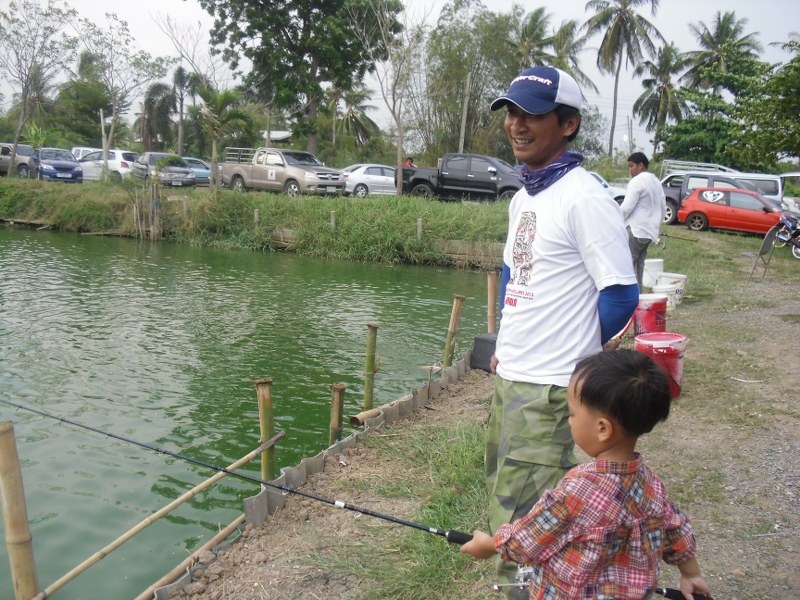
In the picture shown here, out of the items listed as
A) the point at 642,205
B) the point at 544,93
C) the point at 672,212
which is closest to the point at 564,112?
the point at 544,93

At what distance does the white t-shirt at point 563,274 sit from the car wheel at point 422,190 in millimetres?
19237

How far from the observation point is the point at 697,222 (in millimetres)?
18578

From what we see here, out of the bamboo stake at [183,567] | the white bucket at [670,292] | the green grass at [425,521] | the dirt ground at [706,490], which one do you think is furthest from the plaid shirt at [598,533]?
the white bucket at [670,292]

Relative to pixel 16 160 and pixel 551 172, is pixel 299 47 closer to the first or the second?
pixel 16 160

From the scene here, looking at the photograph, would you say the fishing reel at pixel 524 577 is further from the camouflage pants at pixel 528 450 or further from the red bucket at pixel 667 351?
the red bucket at pixel 667 351

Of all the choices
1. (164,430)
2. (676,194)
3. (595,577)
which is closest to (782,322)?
(164,430)

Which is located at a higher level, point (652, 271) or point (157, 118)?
point (157, 118)

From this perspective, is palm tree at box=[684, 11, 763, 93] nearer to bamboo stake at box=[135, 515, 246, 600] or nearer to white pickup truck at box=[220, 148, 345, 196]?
white pickup truck at box=[220, 148, 345, 196]

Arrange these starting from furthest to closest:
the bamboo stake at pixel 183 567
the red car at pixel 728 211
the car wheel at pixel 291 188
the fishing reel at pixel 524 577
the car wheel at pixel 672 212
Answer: the car wheel at pixel 291 188 < the car wheel at pixel 672 212 < the red car at pixel 728 211 < the bamboo stake at pixel 183 567 < the fishing reel at pixel 524 577

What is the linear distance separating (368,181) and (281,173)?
2933 mm

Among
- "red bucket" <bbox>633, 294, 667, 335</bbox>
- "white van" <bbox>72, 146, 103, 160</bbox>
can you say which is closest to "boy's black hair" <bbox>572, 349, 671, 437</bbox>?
"red bucket" <bbox>633, 294, 667, 335</bbox>

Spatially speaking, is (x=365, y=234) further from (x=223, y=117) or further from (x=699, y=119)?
(x=699, y=119)

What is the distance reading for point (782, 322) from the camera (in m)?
8.43

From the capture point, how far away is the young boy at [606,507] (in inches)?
71.9
